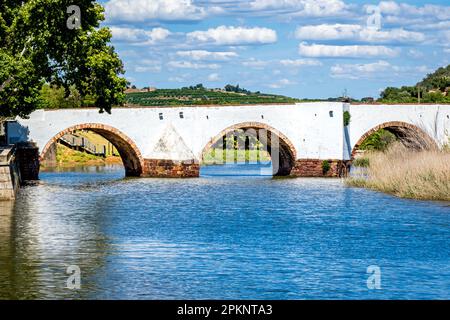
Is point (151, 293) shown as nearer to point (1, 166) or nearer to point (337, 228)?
point (337, 228)

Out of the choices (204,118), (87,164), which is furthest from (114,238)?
(87,164)

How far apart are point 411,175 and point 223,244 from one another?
16308mm

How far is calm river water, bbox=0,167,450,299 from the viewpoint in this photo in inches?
854

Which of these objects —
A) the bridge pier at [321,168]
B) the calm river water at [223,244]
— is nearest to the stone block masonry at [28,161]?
the calm river water at [223,244]

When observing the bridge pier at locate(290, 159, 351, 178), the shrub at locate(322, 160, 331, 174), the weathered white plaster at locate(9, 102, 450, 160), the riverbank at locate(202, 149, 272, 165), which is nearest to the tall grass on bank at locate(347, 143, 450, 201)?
the bridge pier at locate(290, 159, 351, 178)

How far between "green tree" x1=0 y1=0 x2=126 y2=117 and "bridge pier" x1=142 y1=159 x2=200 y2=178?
31.2 ft

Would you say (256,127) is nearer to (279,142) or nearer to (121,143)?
(279,142)

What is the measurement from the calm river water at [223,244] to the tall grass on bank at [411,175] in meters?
0.84

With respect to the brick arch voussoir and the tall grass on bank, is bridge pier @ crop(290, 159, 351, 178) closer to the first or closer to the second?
the brick arch voussoir

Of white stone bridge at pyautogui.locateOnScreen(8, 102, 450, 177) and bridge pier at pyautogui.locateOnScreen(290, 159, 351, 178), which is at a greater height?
white stone bridge at pyautogui.locateOnScreen(8, 102, 450, 177)

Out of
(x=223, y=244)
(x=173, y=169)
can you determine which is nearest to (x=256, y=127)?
(x=173, y=169)

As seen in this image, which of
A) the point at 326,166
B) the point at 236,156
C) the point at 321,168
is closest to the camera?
the point at 326,166

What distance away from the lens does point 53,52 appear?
44438 millimetres

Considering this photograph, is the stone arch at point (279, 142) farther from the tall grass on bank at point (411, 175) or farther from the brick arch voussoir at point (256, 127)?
the tall grass on bank at point (411, 175)
